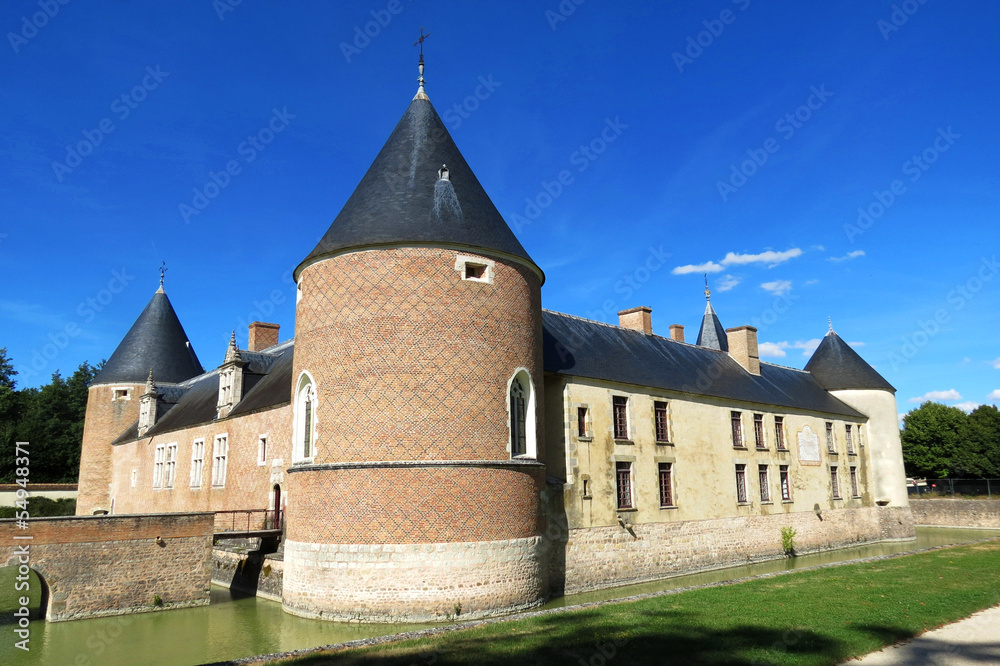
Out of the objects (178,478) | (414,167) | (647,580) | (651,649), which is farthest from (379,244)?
(178,478)

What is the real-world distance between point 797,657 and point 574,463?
352 inches

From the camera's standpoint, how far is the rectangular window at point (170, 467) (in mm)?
24984

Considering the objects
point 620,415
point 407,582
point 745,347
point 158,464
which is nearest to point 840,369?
point 745,347

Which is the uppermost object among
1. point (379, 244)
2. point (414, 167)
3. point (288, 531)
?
point (414, 167)

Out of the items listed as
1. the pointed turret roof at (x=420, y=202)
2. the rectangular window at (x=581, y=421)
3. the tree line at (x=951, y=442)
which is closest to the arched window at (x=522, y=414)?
the pointed turret roof at (x=420, y=202)

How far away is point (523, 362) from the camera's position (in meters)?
14.2

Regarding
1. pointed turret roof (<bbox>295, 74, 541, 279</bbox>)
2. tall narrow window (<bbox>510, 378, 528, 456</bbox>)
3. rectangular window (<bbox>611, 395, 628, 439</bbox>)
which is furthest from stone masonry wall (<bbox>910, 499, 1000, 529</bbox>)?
pointed turret roof (<bbox>295, 74, 541, 279</bbox>)

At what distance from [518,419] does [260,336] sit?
17.4m

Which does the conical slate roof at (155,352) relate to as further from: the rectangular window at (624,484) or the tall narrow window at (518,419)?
the tall narrow window at (518,419)

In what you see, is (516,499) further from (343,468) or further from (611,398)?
(611,398)

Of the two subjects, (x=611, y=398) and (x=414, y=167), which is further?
(x=611, y=398)

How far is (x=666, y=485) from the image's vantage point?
19.0 meters

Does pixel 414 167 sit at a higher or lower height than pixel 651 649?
higher

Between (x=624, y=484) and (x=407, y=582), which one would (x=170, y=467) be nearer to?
(x=407, y=582)
